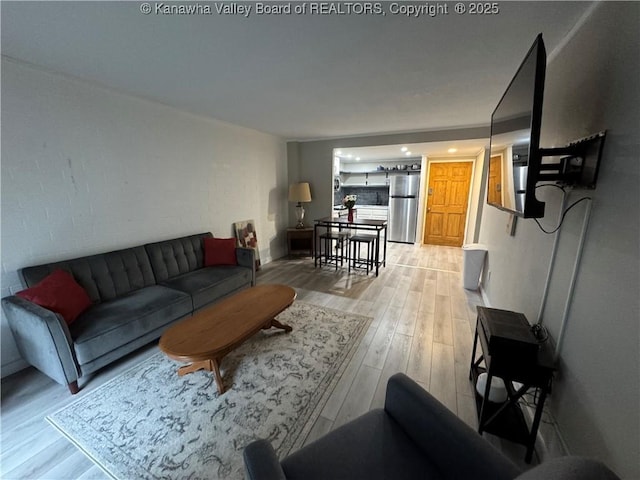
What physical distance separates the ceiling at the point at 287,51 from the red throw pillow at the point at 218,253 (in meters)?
1.68

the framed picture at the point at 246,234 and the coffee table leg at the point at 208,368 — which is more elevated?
the framed picture at the point at 246,234

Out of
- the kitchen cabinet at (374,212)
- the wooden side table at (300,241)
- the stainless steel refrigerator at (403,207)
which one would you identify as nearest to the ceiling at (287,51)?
the wooden side table at (300,241)

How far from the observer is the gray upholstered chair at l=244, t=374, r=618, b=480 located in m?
0.85

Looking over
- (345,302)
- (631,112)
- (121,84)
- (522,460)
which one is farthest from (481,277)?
(121,84)

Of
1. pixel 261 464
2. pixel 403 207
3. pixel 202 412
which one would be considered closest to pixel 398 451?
pixel 261 464

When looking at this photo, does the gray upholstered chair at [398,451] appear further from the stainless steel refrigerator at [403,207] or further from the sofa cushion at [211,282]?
the stainless steel refrigerator at [403,207]

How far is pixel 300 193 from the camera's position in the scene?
16.5 feet

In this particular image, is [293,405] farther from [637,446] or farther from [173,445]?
[637,446]

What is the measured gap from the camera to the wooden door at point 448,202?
605 cm

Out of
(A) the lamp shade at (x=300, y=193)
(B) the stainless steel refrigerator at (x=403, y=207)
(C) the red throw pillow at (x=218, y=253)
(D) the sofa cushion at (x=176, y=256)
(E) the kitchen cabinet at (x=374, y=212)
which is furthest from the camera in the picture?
(E) the kitchen cabinet at (x=374, y=212)

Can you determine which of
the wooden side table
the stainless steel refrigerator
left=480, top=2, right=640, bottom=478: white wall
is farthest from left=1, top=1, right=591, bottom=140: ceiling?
the stainless steel refrigerator

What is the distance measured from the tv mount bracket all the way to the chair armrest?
174cm

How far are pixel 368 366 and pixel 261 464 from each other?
1.48 meters

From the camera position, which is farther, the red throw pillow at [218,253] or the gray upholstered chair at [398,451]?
the red throw pillow at [218,253]
